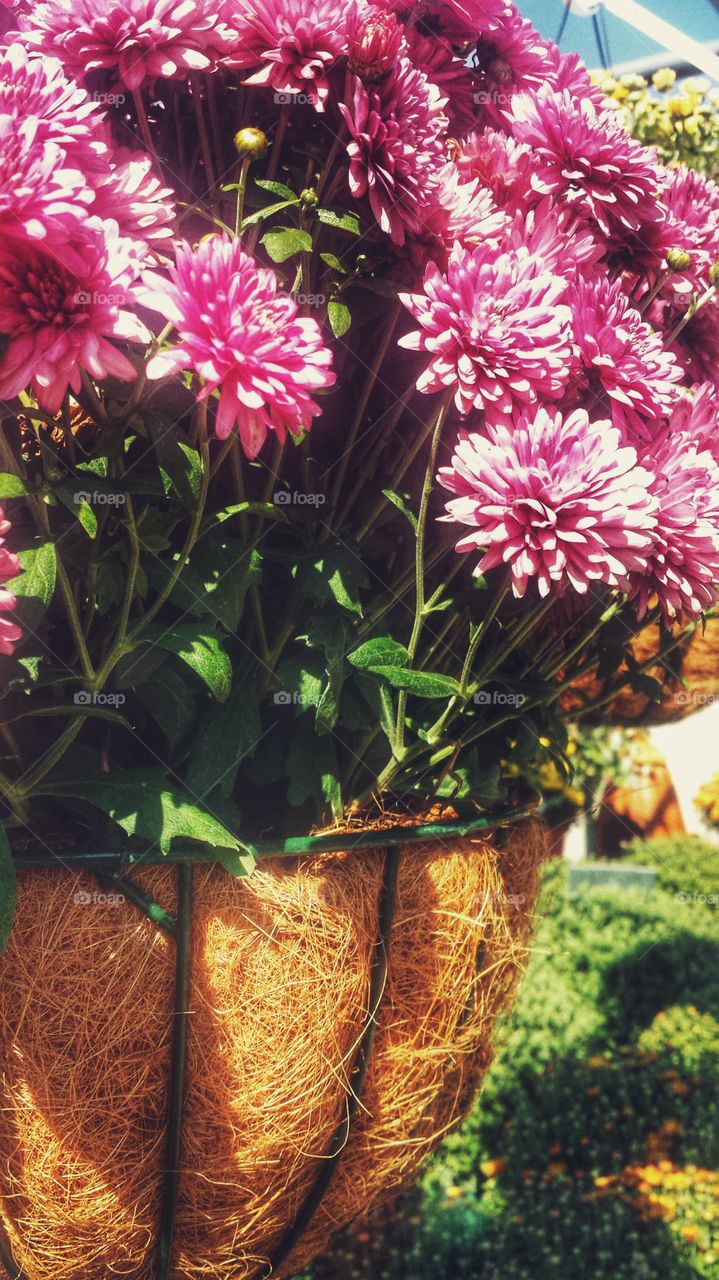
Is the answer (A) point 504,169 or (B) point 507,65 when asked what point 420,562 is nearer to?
(A) point 504,169

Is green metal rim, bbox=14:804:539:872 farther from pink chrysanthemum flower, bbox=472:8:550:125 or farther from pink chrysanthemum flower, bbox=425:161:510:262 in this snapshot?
pink chrysanthemum flower, bbox=472:8:550:125

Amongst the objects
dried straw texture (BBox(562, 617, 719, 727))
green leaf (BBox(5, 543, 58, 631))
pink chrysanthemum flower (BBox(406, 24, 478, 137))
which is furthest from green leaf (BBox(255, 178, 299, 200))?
dried straw texture (BBox(562, 617, 719, 727))

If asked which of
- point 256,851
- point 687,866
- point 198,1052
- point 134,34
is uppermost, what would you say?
point 134,34

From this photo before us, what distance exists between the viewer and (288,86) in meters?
Answer: 0.62

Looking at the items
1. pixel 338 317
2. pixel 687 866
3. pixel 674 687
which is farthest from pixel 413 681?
pixel 687 866

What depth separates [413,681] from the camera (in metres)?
0.66

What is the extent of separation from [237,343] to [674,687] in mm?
804

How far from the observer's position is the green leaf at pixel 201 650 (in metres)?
0.62

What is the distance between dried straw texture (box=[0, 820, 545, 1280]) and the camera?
66cm

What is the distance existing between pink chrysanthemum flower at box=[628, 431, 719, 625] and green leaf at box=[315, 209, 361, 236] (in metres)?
0.21

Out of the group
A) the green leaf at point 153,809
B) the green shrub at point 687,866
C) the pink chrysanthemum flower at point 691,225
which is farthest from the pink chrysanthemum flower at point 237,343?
the green shrub at point 687,866

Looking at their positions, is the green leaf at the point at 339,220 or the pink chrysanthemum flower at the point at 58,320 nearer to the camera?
the pink chrysanthemum flower at the point at 58,320

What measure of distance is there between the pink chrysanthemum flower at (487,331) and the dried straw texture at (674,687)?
52 cm

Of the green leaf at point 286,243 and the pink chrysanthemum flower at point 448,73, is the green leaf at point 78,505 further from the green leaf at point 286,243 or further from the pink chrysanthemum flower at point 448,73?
the pink chrysanthemum flower at point 448,73
